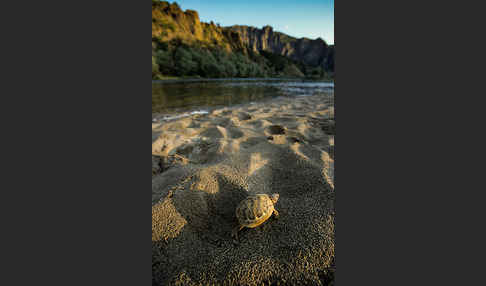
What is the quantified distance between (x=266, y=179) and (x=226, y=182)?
0.48 meters

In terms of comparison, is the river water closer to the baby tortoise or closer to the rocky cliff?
the baby tortoise

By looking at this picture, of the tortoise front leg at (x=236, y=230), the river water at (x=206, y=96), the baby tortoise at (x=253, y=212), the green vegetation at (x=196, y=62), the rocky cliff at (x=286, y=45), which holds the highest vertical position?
the rocky cliff at (x=286, y=45)

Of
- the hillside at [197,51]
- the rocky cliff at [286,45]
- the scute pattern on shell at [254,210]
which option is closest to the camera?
the scute pattern on shell at [254,210]

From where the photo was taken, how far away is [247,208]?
163cm

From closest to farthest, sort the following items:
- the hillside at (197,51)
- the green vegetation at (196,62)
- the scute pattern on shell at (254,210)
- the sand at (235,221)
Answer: the sand at (235,221) < the scute pattern on shell at (254,210) < the green vegetation at (196,62) < the hillside at (197,51)

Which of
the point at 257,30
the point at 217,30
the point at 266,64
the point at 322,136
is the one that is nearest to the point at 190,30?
the point at 217,30

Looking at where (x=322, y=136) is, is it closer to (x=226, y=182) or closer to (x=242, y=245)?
(x=226, y=182)

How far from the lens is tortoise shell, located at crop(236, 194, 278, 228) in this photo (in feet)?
5.22

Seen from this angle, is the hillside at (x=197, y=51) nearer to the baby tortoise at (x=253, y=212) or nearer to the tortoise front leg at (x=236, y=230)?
the baby tortoise at (x=253, y=212)

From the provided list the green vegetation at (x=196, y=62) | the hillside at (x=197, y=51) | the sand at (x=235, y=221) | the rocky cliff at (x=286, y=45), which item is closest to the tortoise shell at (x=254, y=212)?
the sand at (x=235, y=221)

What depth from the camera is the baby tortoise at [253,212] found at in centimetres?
159

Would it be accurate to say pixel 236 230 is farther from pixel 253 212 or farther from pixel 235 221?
pixel 253 212

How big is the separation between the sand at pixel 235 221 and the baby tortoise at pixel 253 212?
0.27 feet

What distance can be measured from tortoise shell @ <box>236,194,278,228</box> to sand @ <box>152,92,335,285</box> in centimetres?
11
